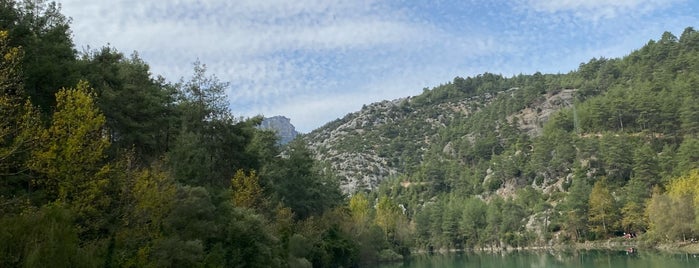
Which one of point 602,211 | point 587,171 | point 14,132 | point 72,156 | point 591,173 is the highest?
point 587,171

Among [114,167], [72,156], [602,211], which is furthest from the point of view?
[602,211]

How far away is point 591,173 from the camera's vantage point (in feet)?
405

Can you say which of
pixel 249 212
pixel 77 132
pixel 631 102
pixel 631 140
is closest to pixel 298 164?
pixel 249 212

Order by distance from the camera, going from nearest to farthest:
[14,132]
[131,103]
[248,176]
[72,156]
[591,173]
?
[14,132]
[72,156]
[131,103]
[248,176]
[591,173]

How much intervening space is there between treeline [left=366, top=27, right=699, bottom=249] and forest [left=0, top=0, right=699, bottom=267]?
441mm

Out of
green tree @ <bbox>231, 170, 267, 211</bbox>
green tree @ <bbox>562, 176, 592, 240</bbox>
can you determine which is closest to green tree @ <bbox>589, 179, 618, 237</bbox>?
green tree @ <bbox>562, 176, 592, 240</bbox>

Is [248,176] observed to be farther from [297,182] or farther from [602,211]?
[602,211]

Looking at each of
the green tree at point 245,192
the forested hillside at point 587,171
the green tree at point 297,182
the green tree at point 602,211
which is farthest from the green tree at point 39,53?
the green tree at point 602,211

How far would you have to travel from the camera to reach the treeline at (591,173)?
95500 mm

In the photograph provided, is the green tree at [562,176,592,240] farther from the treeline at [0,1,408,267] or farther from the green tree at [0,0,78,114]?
the green tree at [0,0,78,114]

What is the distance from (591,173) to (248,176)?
304 feet

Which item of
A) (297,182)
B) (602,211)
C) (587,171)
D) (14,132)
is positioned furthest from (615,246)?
(14,132)

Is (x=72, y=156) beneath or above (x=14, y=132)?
beneath

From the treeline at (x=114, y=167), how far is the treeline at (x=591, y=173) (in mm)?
60767
